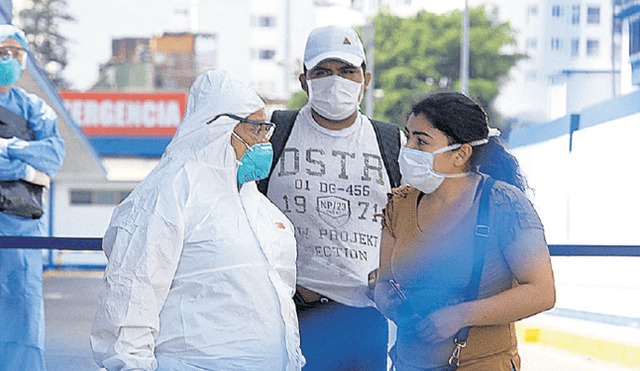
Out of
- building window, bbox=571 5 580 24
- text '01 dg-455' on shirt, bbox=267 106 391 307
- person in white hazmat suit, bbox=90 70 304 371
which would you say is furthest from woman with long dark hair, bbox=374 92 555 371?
building window, bbox=571 5 580 24

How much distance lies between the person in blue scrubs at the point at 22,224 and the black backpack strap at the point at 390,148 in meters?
1.87

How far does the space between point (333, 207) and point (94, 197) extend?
1655 centimetres

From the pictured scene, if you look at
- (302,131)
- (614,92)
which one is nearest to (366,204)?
(302,131)

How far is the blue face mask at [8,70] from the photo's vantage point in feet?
13.2

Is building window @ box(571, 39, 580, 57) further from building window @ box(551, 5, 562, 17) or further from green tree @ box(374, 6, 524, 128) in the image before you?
green tree @ box(374, 6, 524, 128)

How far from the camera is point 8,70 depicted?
4.03m

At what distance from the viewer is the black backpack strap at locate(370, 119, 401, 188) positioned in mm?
2910

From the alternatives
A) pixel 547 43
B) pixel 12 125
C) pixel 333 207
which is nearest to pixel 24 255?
pixel 12 125

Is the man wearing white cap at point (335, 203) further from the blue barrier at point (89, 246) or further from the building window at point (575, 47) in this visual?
the building window at point (575, 47)

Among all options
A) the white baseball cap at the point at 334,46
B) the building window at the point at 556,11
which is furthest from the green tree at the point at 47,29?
the white baseball cap at the point at 334,46

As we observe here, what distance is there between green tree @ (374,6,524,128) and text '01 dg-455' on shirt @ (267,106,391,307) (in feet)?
114

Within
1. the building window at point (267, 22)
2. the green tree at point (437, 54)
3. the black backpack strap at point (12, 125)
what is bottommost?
the black backpack strap at point (12, 125)

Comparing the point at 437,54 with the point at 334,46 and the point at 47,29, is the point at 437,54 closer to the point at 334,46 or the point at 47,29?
the point at 47,29

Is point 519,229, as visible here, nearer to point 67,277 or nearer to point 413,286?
point 413,286
